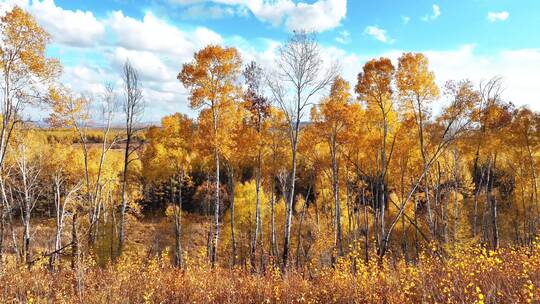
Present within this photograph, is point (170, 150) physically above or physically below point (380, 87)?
below

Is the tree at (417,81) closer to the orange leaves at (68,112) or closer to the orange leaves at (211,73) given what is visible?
the orange leaves at (211,73)

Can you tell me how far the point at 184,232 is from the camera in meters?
41.2

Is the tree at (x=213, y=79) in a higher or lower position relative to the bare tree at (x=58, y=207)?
higher

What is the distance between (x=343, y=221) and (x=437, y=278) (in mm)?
25411

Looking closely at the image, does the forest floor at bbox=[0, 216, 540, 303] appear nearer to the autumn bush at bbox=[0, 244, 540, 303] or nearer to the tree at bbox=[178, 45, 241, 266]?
the autumn bush at bbox=[0, 244, 540, 303]

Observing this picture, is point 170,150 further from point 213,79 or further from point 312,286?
point 312,286

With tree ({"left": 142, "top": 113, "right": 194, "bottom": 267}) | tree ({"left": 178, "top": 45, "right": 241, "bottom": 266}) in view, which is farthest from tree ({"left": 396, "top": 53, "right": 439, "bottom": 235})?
tree ({"left": 142, "top": 113, "right": 194, "bottom": 267})

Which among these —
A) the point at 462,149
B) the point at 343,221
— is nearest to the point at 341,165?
the point at 462,149

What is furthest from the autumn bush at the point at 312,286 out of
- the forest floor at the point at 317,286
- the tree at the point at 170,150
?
the tree at the point at 170,150

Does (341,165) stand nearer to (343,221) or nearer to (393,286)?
(343,221)

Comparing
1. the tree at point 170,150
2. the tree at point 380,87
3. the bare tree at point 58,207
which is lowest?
the bare tree at point 58,207

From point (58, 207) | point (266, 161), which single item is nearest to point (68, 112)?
point (58, 207)

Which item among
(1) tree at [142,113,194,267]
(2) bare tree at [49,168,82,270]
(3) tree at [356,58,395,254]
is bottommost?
(2) bare tree at [49,168,82,270]

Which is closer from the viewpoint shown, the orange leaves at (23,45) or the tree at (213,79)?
the orange leaves at (23,45)
